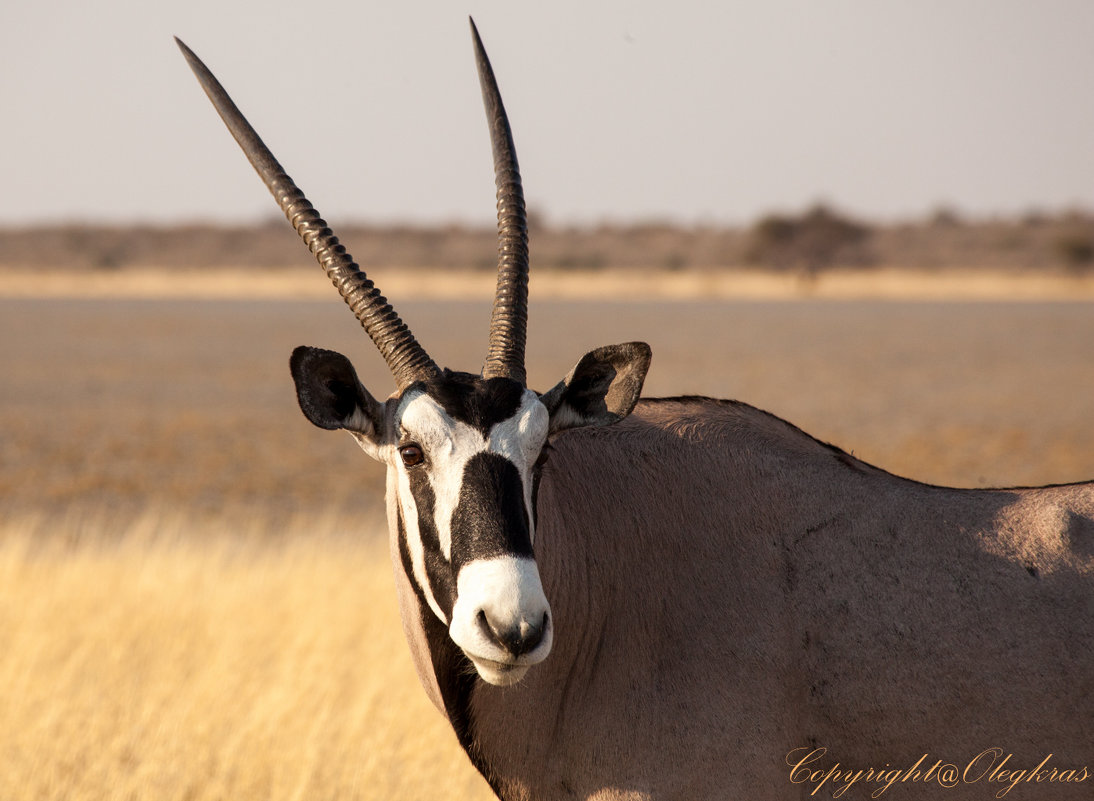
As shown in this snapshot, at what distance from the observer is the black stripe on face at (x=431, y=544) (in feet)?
12.7

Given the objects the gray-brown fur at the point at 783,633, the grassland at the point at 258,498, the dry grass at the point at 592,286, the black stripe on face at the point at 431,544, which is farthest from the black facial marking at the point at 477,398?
the dry grass at the point at 592,286

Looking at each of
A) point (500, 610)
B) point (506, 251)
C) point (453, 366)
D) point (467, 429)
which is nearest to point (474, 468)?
point (467, 429)

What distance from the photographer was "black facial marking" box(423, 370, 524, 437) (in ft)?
12.8

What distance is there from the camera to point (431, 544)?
12.8 ft

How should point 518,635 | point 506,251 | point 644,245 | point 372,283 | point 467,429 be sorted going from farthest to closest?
point 644,245 < point 506,251 < point 372,283 < point 467,429 < point 518,635

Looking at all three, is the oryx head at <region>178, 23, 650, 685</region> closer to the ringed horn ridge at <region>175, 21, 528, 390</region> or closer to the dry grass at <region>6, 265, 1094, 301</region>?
the ringed horn ridge at <region>175, 21, 528, 390</region>

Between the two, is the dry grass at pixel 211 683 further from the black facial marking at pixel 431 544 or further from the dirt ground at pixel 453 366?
the dirt ground at pixel 453 366

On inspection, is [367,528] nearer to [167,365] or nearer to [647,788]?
[647,788]

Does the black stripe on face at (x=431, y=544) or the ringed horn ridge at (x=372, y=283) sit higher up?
the ringed horn ridge at (x=372, y=283)

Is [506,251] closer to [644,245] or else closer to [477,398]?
[477,398]

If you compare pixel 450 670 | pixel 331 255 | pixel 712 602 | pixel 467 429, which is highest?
pixel 331 255

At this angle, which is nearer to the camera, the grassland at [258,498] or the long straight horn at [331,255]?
the long straight horn at [331,255]

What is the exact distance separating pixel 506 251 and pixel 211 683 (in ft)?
11.9

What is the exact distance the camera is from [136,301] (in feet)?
168
